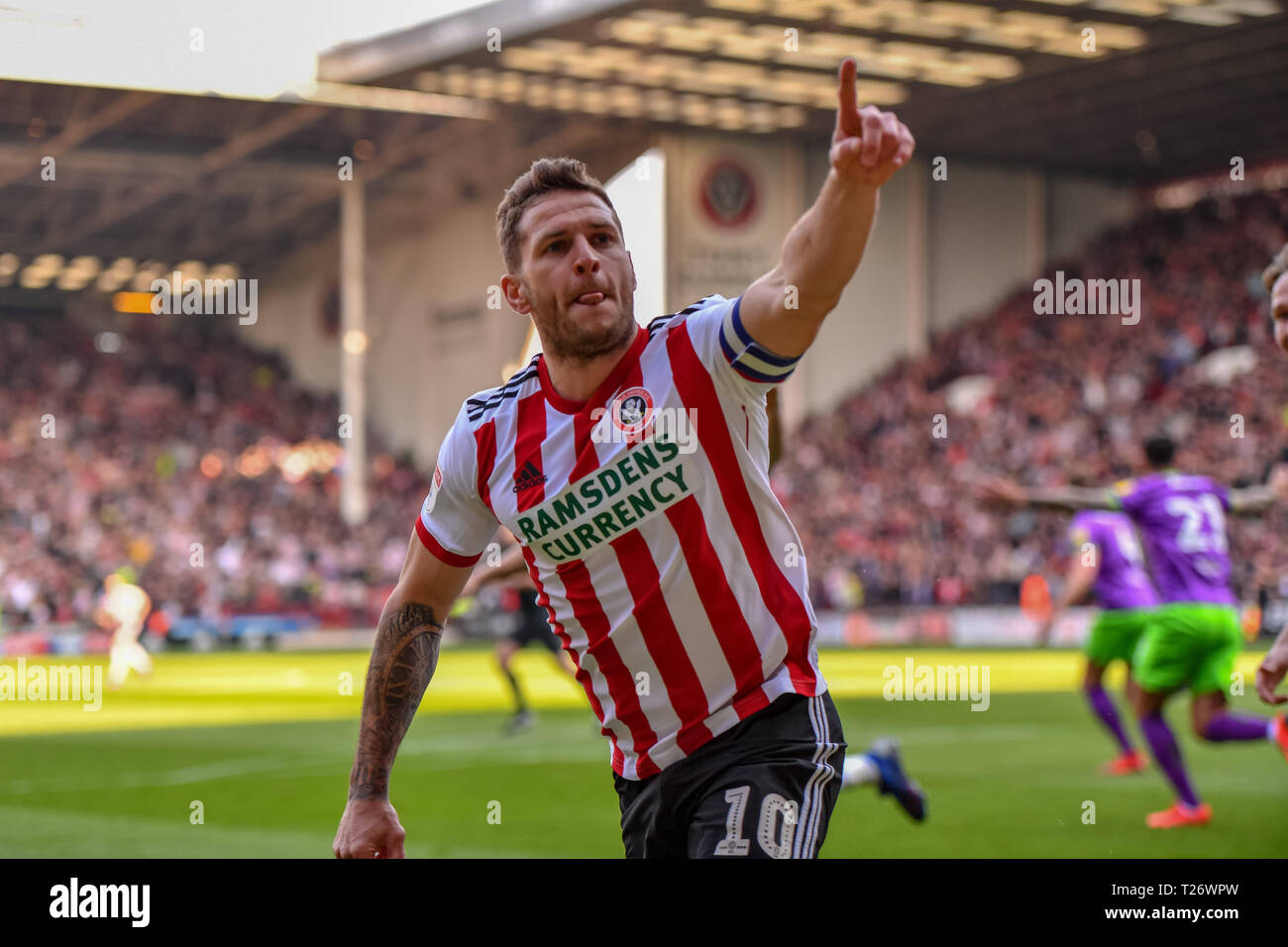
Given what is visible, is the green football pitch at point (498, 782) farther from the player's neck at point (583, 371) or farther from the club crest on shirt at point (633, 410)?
the club crest on shirt at point (633, 410)

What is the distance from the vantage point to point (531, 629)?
15.5 metres

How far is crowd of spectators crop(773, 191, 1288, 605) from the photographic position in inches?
1278

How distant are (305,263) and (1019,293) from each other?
73.3 ft

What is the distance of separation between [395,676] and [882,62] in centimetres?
3151

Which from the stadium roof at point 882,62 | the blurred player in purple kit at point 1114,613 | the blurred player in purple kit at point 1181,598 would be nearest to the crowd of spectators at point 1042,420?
the stadium roof at point 882,62

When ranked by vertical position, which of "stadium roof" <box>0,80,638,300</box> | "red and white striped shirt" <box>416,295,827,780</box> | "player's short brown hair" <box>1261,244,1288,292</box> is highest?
"stadium roof" <box>0,80,638,300</box>

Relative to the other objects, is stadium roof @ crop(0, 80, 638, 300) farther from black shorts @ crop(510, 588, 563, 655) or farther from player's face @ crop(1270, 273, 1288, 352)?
player's face @ crop(1270, 273, 1288, 352)

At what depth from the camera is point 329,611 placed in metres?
36.4

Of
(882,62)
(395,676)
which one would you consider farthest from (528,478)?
(882,62)

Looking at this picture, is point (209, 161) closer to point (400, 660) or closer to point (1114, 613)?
point (1114, 613)

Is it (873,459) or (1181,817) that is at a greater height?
(873,459)

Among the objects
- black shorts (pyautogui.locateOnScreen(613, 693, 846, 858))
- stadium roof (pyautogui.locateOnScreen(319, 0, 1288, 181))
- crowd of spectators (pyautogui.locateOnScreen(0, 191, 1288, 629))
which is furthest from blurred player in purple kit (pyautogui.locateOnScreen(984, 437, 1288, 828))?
stadium roof (pyautogui.locateOnScreen(319, 0, 1288, 181))

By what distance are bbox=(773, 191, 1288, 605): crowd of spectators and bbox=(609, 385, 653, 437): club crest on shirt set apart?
26.6 metres
